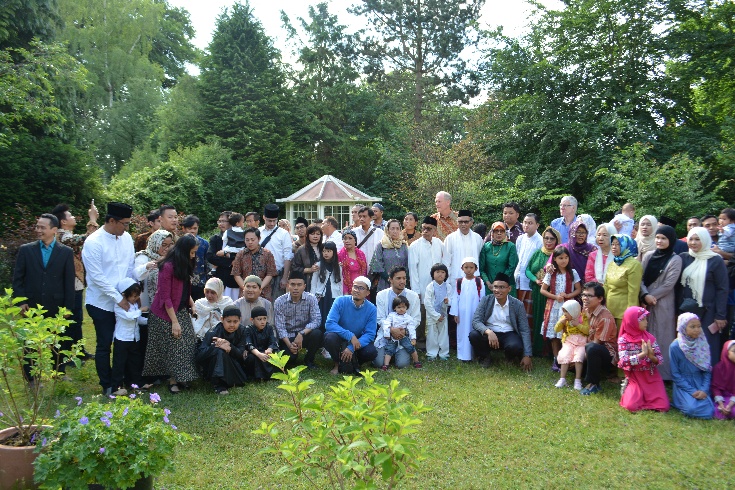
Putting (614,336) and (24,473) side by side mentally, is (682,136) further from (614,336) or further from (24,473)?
(24,473)

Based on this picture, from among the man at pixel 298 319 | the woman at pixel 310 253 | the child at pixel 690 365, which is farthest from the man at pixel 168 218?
the child at pixel 690 365

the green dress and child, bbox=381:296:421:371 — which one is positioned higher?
the green dress

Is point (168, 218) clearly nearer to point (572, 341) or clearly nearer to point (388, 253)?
point (388, 253)

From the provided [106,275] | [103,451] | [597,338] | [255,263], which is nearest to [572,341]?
[597,338]

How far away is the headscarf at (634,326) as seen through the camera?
5.49m

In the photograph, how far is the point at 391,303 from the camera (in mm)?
7270

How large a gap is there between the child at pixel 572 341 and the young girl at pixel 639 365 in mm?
582

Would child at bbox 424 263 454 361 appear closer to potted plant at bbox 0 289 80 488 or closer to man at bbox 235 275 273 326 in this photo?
man at bbox 235 275 273 326

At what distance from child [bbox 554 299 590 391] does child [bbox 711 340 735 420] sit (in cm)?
130

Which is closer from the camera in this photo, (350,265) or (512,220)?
(350,265)

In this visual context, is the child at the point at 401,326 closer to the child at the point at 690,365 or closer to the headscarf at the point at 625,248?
the headscarf at the point at 625,248

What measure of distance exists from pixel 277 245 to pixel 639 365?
5.00 meters

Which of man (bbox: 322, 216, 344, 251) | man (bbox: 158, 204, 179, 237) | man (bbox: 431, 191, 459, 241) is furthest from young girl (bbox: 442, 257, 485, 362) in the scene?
man (bbox: 158, 204, 179, 237)

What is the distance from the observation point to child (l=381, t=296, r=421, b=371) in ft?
22.9
